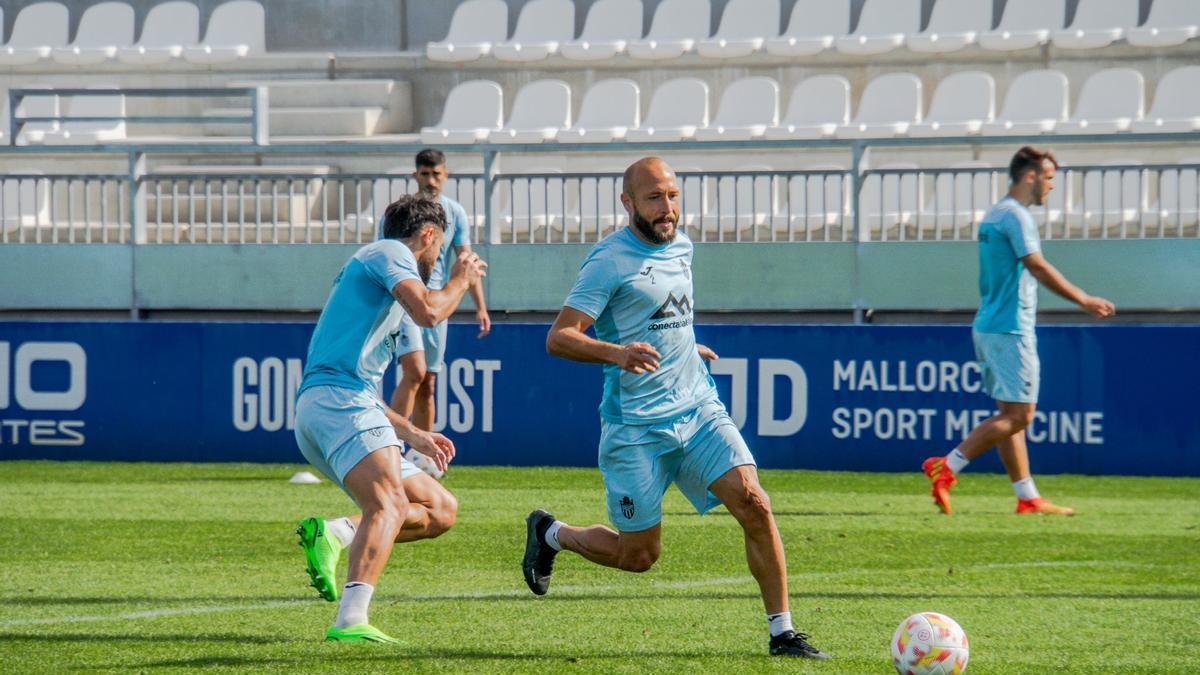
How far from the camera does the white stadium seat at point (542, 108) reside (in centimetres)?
2042

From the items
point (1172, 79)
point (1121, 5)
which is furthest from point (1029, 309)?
point (1121, 5)

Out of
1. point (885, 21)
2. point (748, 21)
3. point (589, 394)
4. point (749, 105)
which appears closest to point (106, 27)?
point (748, 21)

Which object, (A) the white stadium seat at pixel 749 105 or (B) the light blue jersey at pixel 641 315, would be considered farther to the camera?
(A) the white stadium seat at pixel 749 105

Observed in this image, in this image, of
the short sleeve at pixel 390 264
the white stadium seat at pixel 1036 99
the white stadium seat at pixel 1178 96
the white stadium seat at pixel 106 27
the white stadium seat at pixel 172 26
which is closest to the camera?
the short sleeve at pixel 390 264

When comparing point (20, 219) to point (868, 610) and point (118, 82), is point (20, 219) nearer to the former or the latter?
point (118, 82)

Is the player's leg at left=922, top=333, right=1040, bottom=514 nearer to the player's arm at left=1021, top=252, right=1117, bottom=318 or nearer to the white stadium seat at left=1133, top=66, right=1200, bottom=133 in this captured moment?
the player's arm at left=1021, top=252, right=1117, bottom=318

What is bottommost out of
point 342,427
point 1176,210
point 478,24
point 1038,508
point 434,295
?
point 1038,508

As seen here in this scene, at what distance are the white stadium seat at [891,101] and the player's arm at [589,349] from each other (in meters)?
13.0

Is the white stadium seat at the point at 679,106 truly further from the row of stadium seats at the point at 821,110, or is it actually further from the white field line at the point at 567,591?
the white field line at the point at 567,591

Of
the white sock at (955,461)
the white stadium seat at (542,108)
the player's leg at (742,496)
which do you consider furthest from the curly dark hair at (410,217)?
the white stadium seat at (542,108)

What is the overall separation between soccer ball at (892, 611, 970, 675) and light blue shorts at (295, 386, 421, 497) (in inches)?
84.1

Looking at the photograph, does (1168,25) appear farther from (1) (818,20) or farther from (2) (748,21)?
(2) (748,21)

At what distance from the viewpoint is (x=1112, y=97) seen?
18.8 metres

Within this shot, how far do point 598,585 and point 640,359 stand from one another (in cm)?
248
